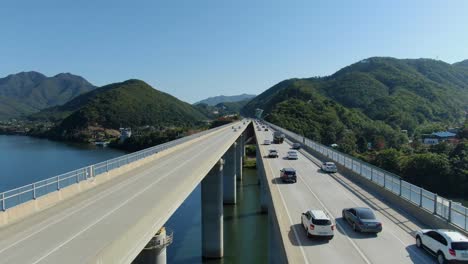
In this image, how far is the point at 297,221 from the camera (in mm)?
20719

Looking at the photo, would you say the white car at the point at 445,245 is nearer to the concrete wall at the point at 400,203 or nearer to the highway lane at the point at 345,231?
the highway lane at the point at 345,231

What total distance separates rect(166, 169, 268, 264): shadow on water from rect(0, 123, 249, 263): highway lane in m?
16.3

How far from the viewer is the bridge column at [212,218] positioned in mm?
36406

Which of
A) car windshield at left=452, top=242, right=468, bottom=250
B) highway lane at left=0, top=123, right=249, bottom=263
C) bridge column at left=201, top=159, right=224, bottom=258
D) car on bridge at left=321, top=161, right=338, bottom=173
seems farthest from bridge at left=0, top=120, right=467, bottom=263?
bridge column at left=201, top=159, right=224, bottom=258

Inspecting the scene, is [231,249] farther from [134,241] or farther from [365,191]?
[134,241]

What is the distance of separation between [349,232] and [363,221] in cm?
94

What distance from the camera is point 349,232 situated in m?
19.2

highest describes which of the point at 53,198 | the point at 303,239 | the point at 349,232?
the point at 53,198

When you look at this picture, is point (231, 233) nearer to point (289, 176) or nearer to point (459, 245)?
point (289, 176)

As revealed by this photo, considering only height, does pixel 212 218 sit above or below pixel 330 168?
below

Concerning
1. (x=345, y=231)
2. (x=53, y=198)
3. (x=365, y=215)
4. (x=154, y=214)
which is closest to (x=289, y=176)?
(x=345, y=231)

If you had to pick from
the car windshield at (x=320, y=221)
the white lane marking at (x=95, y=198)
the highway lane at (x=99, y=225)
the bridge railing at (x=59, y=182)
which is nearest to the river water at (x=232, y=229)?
the bridge railing at (x=59, y=182)

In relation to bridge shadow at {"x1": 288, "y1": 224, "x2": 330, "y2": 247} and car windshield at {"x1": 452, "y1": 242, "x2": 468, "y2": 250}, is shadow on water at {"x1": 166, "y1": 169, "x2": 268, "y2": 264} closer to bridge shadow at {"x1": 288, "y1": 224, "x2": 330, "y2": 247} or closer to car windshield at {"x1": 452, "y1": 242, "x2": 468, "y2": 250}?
bridge shadow at {"x1": 288, "y1": 224, "x2": 330, "y2": 247}

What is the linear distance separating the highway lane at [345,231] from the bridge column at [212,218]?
7517 mm
